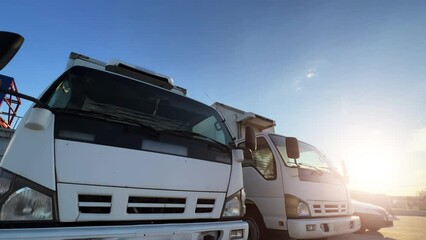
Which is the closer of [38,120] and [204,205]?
[38,120]

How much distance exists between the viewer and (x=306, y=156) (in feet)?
15.8

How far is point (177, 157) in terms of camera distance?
233cm

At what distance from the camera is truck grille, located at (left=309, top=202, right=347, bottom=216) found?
13.1ft

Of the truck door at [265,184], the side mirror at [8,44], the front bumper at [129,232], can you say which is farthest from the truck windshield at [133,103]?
the truck door at [265,184]

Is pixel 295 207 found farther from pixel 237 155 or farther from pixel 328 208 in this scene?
pixel 237 155

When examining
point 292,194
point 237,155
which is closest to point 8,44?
point 237,155

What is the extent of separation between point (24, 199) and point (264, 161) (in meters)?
3.73

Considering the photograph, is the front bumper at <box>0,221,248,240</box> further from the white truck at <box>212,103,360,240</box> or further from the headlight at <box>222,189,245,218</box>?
the white truck at <box>212,103,360,240</box>

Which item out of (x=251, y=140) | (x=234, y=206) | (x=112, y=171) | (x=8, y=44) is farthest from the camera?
(x=251, y=140)

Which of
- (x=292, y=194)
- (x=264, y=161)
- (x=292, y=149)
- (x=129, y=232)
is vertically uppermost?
(x=292, y=149)

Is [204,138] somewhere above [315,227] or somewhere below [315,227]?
above

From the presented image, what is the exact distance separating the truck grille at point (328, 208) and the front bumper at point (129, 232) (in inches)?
83.7

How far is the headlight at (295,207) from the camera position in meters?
3.85

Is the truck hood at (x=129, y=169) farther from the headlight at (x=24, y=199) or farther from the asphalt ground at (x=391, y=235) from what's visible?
the asphalt ground at (x=391, y=235)
